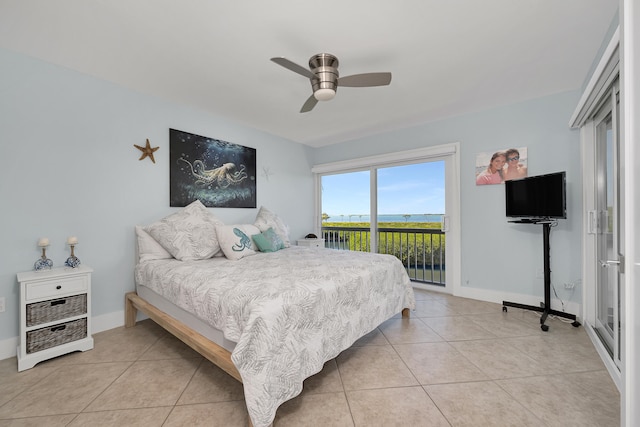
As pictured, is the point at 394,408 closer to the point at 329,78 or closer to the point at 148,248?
the point at 329,78

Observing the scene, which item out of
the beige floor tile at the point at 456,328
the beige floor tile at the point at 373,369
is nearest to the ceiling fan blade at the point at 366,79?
the beige floor tile at the point at 373,369

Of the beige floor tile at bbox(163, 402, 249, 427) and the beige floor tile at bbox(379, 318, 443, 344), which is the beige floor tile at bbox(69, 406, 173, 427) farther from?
the beige floor tile at bbox(379, 318, 443, 344)

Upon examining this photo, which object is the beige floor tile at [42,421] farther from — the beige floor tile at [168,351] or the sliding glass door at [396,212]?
the sliding glass door at [396,212]

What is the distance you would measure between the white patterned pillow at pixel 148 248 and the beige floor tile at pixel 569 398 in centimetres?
306

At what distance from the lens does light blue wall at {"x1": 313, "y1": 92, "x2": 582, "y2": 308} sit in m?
2.80

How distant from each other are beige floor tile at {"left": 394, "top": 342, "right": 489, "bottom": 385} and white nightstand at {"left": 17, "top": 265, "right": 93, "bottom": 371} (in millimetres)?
2653

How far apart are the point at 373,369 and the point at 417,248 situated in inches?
108

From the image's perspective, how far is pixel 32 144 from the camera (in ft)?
7.17

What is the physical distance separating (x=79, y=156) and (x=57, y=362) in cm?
174

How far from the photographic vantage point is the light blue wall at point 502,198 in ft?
9.19

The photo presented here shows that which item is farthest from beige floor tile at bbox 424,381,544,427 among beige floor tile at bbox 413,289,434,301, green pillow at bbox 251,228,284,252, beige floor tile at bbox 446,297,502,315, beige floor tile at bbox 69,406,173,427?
green pillow at bbox 251,228,284,252

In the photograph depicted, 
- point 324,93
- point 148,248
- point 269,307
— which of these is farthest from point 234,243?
point 324,93

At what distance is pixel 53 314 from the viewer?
205cm

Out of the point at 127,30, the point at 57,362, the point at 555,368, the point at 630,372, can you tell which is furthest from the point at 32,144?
the point at 555,368
